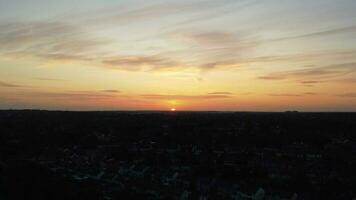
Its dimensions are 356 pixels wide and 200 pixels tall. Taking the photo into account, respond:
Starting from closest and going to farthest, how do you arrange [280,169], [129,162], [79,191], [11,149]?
1. [79,191]
2. [280,169]
3. [129,162]
4. [11,149]

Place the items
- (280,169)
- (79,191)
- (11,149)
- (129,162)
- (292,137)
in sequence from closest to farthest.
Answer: (79,191) → (280,169) → (129,162) → (11,149) → (292,137)

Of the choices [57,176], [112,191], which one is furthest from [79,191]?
[57,176]

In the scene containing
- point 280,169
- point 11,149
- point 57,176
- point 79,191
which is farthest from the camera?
point 11,149

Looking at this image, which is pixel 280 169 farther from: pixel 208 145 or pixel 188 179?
pixel 208 145

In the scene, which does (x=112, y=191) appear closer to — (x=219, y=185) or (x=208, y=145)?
(x=219, y=185)

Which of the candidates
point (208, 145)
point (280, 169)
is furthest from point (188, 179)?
point (208, 145)

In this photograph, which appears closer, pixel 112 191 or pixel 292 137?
pixel 112 191
